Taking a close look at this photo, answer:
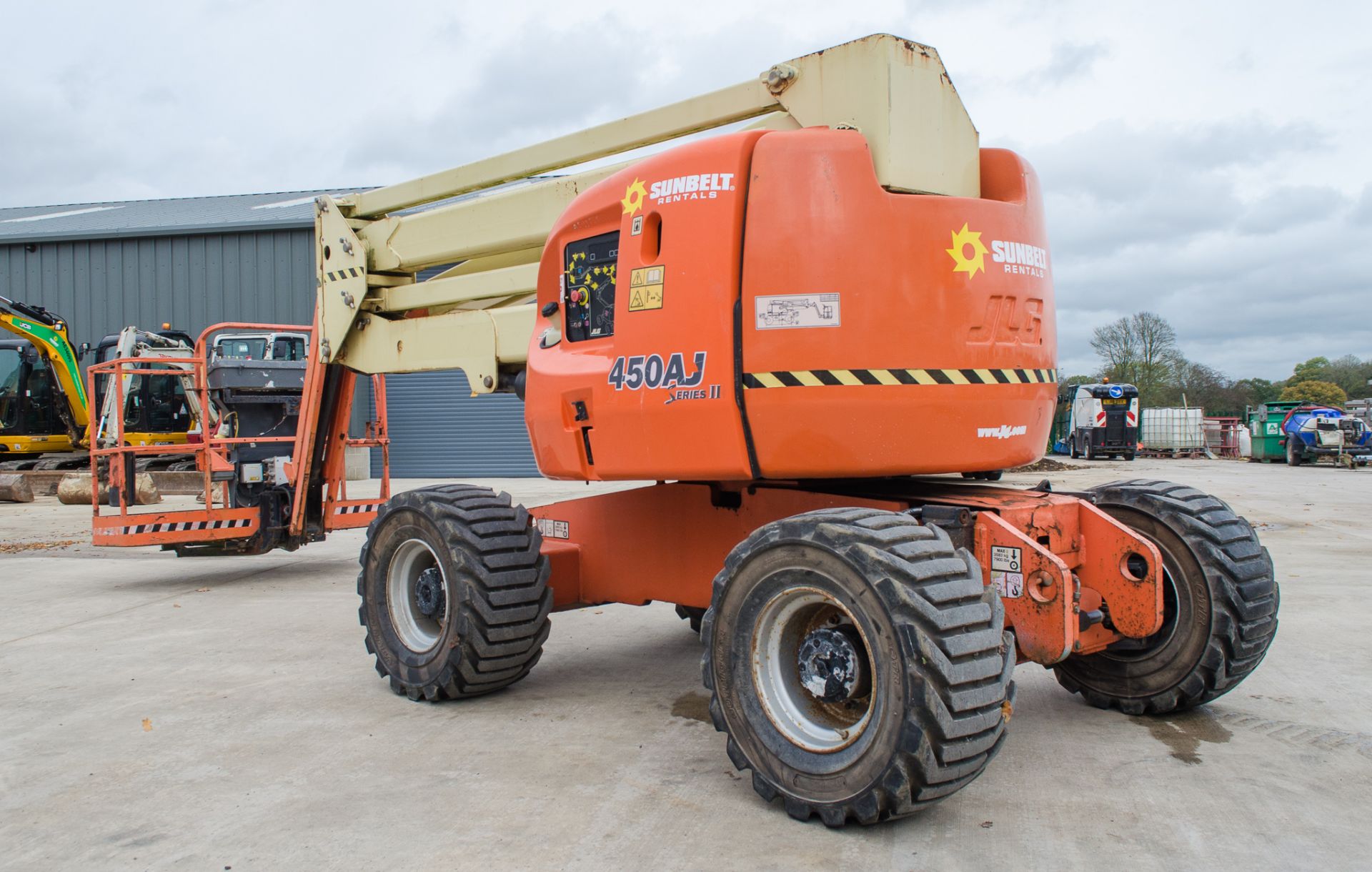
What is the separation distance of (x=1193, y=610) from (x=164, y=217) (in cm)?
2994

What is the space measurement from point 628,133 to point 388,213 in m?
2.47

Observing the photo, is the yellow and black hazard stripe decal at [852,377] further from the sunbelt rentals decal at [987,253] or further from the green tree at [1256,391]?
the green tree at [1256,391]

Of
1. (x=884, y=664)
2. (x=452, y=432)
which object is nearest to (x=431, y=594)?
(x=884, y=664)

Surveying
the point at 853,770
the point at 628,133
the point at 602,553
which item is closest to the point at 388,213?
the point at 628,133

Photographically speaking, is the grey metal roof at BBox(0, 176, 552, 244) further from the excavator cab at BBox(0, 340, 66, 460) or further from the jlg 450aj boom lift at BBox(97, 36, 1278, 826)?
the jlg 450aj boom lift at BBox(97, 36, 1278, 826)

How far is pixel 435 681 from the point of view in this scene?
5.34 meters

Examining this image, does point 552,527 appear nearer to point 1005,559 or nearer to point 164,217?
point 1005,559

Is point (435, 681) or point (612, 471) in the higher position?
point (612, 471)

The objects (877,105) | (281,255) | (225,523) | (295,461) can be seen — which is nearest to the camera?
(877,105)

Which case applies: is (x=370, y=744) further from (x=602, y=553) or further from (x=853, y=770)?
(x=853, y=770)

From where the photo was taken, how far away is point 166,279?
2631 centimetres

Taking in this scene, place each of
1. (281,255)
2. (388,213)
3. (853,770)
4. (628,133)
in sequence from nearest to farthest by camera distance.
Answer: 1. (853,770)
2. (628,133)
3. (388,213)
4. (281,255)

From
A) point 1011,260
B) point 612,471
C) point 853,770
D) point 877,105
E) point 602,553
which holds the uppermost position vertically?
point 877,105

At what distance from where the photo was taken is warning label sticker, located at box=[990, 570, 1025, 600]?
4125mm
